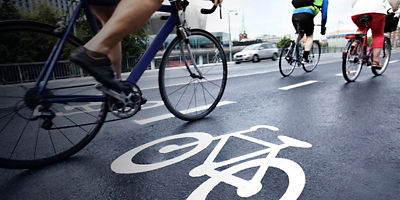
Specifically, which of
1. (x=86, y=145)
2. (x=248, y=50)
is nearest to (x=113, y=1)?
(x=86, y=145)

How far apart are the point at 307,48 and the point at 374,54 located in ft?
4.94

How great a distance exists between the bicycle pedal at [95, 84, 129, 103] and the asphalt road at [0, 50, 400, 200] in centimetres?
10

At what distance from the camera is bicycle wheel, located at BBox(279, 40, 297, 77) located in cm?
603

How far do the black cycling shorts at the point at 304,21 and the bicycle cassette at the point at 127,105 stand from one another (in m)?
4.80

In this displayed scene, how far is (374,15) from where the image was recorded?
165 inches

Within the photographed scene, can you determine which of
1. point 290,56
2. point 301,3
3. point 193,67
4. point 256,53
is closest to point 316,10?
point 301,3

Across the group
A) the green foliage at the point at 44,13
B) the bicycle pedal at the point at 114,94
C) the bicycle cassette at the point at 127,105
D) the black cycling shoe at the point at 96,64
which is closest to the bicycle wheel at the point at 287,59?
the bicycle cassette at the point at 127,105

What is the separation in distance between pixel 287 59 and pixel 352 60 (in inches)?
70.7

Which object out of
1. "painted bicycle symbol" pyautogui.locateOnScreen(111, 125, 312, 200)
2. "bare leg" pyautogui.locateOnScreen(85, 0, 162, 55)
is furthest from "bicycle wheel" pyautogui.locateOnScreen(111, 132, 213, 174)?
"bare leg" pyautogui.locateOnScreen(85, 0, 162, 55)

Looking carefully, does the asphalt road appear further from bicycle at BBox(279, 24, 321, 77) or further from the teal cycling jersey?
bicycle at BBox(279, 24, 321, 77)

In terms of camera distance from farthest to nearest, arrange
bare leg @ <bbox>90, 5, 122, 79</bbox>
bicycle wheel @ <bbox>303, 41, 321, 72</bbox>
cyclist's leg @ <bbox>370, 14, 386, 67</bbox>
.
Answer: bicycle wheel @ <bbox>303, 41, 321, 72</bbox> < cyclist's leg @ <bbox>370, 14, 386, 67</bbox> < bare leg @ <bbox>90, 5, 122, 79</bbox>

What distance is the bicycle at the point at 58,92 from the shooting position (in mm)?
1544

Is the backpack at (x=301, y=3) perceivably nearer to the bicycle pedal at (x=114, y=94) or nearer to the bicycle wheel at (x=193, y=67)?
the bicycle wheel at (x=193, y=67)

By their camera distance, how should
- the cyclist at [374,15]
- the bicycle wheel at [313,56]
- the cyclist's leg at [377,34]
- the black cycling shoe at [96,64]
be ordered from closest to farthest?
1. the black cycling shoe at [96,64]
2. the cyclist at [374,15]
3. the cyclist's leg at [377,34]
4. the bicycle wheel at [313,56]
